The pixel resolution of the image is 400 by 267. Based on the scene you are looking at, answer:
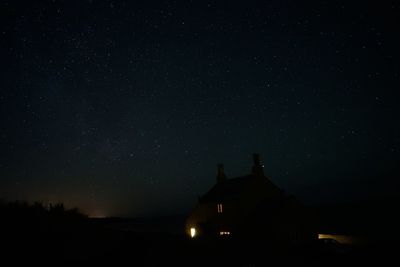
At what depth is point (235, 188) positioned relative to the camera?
126 feet

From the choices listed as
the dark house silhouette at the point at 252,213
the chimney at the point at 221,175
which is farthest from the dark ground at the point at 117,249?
the chimney at the point at 221,175

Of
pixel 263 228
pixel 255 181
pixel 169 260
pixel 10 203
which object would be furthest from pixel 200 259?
pixel 255 181

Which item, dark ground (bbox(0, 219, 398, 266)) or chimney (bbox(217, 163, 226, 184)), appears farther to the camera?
chimney (bbox(217, 163, 226, 184))

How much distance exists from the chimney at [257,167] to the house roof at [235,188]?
51 centimetres

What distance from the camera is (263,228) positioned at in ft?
110

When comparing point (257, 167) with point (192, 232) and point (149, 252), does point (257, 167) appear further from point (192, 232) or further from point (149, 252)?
point (149, 252)

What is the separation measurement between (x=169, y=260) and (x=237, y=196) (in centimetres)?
1931

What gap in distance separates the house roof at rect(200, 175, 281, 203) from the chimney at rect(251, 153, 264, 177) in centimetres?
51

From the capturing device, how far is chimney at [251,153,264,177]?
38.8 metres

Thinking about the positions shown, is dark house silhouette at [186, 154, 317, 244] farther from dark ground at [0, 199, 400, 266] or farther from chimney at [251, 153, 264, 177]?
dark ground at [0, 199, 400, 266]

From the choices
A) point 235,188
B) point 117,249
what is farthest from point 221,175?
point 117,249

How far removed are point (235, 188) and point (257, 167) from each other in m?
3.87

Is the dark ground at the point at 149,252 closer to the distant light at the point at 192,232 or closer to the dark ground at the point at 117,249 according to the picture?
the dark ground at the point at 117,249

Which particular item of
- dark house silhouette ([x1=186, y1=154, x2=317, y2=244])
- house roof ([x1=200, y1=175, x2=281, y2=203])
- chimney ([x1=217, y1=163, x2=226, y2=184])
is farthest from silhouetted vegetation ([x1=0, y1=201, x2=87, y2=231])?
chimney ([x1=217, y1=163, x2=226, y2=184])
